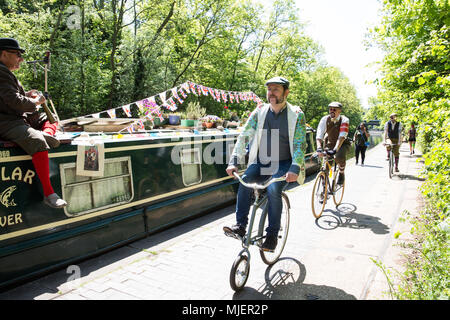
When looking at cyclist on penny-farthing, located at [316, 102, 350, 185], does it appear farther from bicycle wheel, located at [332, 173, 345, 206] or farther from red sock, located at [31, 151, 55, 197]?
red sock, located at [31, 151, 55, 197]

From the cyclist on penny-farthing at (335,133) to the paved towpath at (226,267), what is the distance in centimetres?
126

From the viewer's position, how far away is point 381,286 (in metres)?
3.23

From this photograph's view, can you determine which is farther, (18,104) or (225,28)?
(225,28)

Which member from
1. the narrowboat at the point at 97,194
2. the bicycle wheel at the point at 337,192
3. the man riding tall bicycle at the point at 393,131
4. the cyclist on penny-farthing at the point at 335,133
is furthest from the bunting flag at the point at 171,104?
the man riding tall bicycle at the point at 393,131

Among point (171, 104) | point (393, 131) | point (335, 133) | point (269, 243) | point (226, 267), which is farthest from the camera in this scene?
point (393, 131)

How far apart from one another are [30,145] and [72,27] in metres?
20.2

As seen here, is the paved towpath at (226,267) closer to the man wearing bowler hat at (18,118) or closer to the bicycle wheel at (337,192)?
the bicycle wheel at (337,192)

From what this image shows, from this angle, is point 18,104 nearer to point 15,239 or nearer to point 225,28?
point 15,239

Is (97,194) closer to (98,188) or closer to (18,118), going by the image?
(98,188)

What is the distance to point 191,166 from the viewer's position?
236 inches

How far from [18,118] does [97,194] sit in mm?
1377

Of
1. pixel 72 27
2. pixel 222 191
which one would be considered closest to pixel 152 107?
pixel 222 191

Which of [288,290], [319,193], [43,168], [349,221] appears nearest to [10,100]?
[43,168]

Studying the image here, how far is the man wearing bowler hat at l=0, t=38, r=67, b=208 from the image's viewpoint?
3.13 metres
